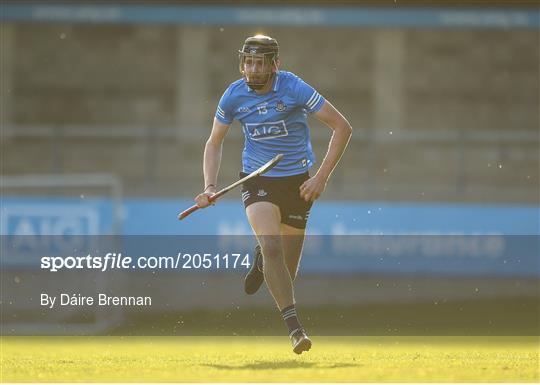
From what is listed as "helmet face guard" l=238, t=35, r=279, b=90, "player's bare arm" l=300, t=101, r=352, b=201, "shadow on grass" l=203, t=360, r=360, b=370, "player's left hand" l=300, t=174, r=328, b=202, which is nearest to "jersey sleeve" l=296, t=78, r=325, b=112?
"player's bare arm" l=300, t=101, r=352, b=201

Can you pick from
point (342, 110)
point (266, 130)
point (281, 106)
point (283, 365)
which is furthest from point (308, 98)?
point (342, 110)

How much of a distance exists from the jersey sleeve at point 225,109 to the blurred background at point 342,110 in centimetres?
659

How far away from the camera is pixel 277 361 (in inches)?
306

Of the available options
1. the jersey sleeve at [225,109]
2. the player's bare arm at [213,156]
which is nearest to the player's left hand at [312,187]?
the player's bare arm at [213,156]

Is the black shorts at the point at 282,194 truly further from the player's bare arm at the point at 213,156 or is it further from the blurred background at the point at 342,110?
the blurred background at the point at 342,110

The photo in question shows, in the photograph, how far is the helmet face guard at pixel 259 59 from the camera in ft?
24.2

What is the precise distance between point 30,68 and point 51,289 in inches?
373

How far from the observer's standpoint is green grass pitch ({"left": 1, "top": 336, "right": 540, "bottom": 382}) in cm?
716

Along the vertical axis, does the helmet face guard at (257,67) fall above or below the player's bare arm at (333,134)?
above

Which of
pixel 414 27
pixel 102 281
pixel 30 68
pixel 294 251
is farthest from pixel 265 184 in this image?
pixel 30 68

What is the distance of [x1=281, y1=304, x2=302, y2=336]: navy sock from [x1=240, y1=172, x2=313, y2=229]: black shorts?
652mm

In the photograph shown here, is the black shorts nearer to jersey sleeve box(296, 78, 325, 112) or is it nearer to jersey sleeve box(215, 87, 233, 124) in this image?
jersey sleeve box(215, 87, 233, 124)

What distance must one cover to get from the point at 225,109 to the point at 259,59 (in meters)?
0.46
